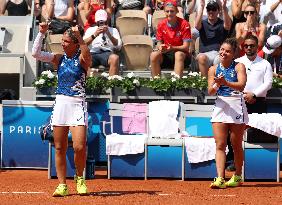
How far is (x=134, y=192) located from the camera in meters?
11.7

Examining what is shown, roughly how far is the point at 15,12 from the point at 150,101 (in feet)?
15.4

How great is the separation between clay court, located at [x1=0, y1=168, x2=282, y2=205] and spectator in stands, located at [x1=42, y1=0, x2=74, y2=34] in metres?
4.52

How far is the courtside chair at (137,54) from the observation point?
56.4ft

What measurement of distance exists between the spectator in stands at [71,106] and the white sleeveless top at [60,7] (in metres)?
6.99

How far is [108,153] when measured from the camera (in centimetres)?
1358

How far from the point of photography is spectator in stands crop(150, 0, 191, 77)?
1611cm

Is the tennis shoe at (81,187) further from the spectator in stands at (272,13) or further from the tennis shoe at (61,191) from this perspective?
the spectator in stands at (272,13)

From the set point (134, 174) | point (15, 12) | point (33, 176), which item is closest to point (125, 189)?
point (134, 174)

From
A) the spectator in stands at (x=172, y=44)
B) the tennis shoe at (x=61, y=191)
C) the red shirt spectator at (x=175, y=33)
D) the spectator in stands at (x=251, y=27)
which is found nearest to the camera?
the tennis shoe at (x=61, y=191)

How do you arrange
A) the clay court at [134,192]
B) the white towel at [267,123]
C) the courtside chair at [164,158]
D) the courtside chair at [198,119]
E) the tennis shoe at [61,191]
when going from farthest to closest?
the courtside chair at [198,119] → the courtside chair at [164,158] → the white towel at [267,123] → the tennis shoe at [61,191] → the clay court at [134,192]

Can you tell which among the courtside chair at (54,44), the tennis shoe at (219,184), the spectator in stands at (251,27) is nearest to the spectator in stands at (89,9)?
the courtside chair at (54,44)

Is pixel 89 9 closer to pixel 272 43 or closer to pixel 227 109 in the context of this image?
pixel 272 43

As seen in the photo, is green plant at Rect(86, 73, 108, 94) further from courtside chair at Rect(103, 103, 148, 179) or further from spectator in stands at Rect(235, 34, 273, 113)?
spectator in stands at Rect(235, 34, 273, 113)

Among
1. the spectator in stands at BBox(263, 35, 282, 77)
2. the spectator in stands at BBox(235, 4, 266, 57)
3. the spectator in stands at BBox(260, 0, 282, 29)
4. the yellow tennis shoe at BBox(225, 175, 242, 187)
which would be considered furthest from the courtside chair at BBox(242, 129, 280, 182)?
the spectator in stands at BBox(260, 0, 282, 29)
